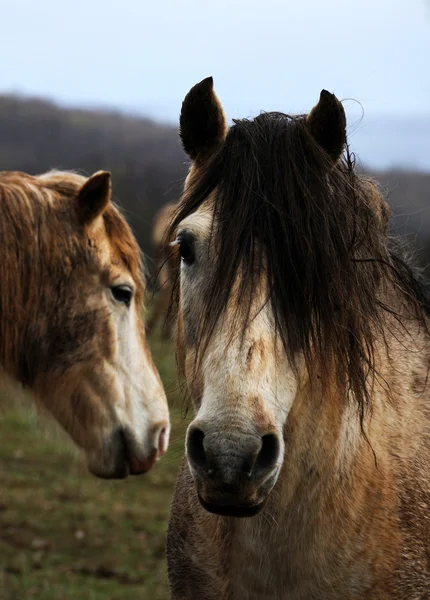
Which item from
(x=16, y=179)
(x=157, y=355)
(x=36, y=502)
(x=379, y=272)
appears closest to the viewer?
(x=379, y=272)

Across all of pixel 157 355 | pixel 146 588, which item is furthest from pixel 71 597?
pixel 157 355

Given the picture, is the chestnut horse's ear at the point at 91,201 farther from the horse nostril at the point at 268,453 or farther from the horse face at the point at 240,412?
the horse nostril at the point at 268,453

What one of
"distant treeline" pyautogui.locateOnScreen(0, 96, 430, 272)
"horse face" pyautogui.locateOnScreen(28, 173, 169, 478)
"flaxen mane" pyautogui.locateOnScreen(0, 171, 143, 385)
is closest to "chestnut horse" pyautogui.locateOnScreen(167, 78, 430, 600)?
"distant treeline" pyautogui.locateOnScreen(0, 96, 430, 272)

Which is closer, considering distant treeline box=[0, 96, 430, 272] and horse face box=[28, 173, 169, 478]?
horse face box=[28, 173, 169, 478]

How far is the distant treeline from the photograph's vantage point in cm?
3231

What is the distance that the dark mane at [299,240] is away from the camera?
8.96 ft

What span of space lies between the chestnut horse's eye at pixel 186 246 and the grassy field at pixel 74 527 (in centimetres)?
225

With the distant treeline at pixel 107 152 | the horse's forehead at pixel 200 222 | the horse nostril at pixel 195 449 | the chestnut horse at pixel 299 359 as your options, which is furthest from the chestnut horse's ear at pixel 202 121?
the horse nostril at pixel 195 449

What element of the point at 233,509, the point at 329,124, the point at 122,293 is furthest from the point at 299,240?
the point at 122,293

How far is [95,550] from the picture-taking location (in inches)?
298

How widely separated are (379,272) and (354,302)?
10.4 inches

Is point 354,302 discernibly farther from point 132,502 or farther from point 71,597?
point 132,502

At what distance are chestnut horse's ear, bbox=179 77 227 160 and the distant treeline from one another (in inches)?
23.0

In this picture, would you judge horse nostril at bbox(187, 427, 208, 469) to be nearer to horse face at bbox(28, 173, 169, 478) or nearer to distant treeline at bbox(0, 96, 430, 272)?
distant treeline at bbox(0, 96, 430, 272)
